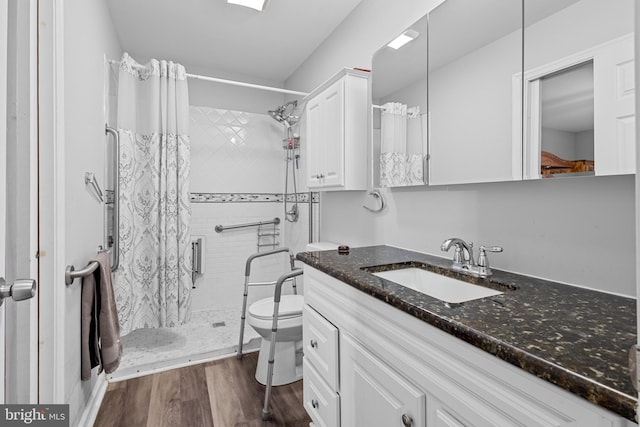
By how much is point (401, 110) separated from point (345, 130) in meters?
0.38

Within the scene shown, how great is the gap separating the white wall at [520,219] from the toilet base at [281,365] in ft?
2.79

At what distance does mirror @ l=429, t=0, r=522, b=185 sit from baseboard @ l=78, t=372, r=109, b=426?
2.08 meters

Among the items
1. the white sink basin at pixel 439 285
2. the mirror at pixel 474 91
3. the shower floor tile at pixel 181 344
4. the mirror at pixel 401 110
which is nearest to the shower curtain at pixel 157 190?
the shower floor tile at pixel 181 344

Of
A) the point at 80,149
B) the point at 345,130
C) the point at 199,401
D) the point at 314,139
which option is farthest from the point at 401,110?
the point at 199,401

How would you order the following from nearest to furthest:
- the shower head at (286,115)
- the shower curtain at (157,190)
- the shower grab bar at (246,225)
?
the shower curtain at (157,190)
the shower head at (286,115)
the shower grab bar at (246,225)

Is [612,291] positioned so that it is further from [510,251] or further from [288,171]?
[288,171]

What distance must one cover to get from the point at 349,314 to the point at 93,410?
1.55 m

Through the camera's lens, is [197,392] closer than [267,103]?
Yes

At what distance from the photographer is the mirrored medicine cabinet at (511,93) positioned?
94 centimetres

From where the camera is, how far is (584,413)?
52 centimetres

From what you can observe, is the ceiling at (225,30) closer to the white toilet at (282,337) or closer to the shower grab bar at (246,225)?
the shower grab bar at (246,225)

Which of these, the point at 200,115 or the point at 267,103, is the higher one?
the point at 267,103

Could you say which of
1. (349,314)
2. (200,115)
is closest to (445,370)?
(349,314)

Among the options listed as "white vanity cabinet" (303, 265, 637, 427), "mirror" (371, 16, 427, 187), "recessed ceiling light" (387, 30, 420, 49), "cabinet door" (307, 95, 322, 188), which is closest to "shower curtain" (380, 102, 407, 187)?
"mirror" (371, 16, 427, 187)
